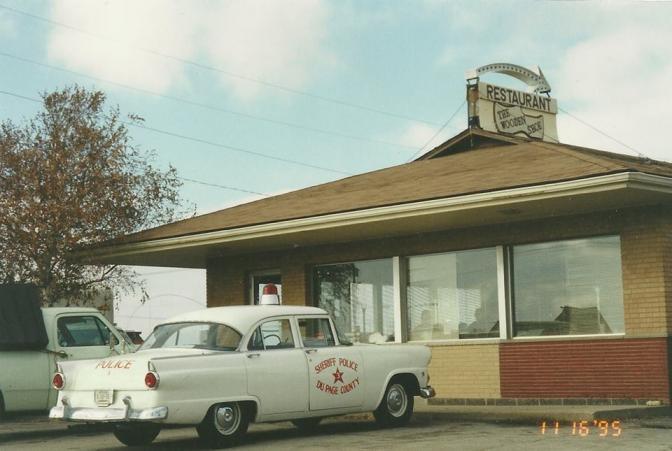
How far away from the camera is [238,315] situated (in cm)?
1236

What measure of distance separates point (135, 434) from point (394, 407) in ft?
11.4

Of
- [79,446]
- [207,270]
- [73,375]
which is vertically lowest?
[79,446]

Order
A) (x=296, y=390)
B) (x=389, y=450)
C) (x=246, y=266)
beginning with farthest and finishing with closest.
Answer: (x=246, y=266) < (x=296, y=390) < (x=389, y=450)

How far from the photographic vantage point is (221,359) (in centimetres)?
1157

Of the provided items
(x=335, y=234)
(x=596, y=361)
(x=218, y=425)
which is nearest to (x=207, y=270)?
(x=335, y=234)

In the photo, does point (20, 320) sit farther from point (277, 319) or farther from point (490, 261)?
point (490, 261)

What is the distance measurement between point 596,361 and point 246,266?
798 cm

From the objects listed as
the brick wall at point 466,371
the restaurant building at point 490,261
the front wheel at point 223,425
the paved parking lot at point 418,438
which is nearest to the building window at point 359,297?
the restaurant building at point 490,261

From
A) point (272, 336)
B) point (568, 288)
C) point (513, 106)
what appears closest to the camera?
point (272, 336)

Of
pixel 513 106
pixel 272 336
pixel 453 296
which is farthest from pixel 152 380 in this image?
pixel 513 106

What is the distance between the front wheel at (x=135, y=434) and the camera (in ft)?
39.5

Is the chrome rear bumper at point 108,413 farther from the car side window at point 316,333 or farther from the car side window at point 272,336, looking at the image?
the car side window at point 316,333

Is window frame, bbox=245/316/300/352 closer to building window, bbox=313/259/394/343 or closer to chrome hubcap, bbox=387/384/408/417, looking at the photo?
chrome hubcap, bbox=387/384/408/417

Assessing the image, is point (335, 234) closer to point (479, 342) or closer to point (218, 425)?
point (479, 342)
